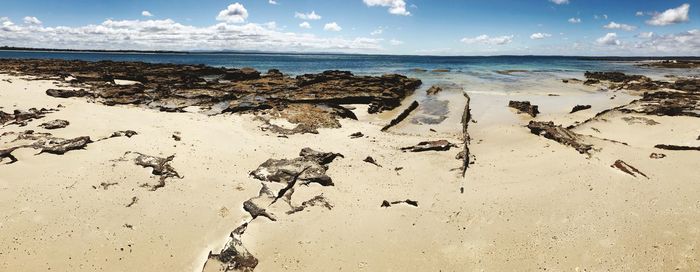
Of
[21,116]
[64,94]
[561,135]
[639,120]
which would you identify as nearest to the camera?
[561,135]

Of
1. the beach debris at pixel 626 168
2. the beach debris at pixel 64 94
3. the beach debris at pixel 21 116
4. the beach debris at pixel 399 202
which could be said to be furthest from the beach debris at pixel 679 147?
the beach debris at pixel 64 94

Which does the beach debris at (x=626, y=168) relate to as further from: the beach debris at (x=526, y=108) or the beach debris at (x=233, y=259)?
the beach debris at (x=526, y=108)

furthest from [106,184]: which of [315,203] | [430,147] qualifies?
[430,147]

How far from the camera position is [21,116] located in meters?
12.5

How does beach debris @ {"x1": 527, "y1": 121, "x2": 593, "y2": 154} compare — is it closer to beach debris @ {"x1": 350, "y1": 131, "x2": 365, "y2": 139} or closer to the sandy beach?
the sandy beach

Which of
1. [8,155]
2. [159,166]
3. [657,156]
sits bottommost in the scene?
[159,166]

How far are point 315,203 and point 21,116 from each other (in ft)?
36.6

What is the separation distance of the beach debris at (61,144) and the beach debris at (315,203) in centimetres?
594

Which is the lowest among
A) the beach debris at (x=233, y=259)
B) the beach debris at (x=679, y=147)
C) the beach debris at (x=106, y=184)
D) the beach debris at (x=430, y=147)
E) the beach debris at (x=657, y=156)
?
the beach debris at (x=233, y=259)

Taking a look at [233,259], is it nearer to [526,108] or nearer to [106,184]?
[106,184]

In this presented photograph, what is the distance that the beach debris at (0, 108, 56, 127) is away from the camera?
1191cm

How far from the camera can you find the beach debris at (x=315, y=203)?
23.6 feet

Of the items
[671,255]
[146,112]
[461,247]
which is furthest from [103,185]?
[671,255]

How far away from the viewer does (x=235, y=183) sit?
26.9 feet
